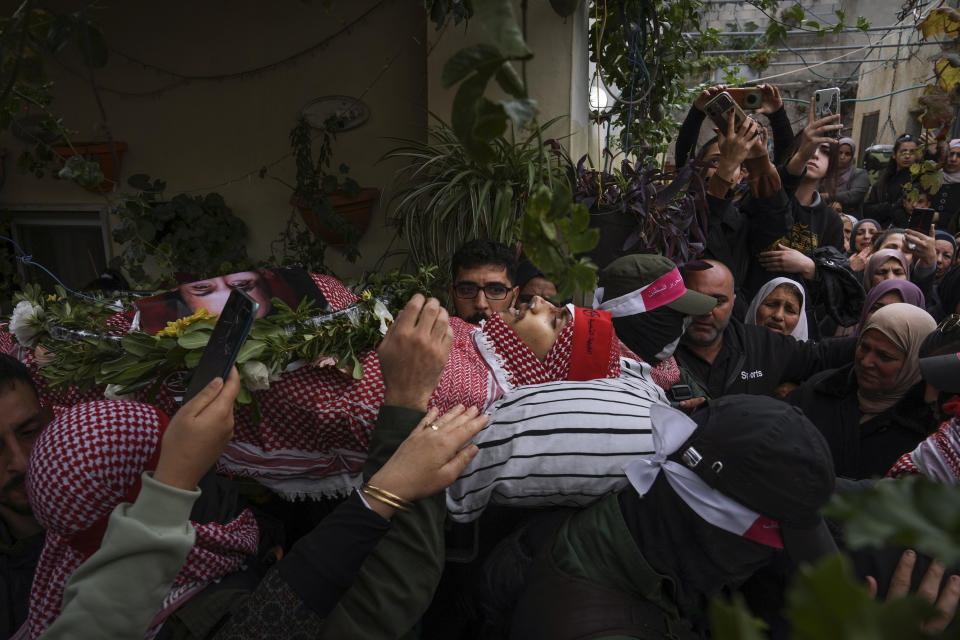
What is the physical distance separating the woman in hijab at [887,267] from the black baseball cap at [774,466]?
275 centimetres

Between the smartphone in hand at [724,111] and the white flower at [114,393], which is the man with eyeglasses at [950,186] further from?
the white flower at [114,393]

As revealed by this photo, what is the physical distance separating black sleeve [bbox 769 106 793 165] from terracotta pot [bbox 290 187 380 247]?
7.61ft

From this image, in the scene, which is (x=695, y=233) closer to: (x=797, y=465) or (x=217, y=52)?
(x=797, y=465)

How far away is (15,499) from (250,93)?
3149mm

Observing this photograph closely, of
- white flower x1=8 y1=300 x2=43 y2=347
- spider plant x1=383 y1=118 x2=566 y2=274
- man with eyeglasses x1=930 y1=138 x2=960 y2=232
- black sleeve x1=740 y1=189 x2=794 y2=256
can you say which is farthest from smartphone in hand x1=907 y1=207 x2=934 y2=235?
white flower x1=8 y1=300 x2=43 y2=347

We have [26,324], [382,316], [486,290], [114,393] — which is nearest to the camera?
[114,393]

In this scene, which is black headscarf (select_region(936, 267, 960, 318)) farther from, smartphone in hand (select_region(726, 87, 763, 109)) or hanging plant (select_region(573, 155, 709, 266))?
hanging plant (select_region(573, 155, 709, 266))

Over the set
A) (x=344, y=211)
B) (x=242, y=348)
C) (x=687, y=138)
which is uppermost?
(x=687, y=138)

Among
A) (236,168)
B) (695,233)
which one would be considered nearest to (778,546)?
(695,233)

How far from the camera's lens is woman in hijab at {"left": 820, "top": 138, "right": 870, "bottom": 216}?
249 inches

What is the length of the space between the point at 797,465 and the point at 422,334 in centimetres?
73

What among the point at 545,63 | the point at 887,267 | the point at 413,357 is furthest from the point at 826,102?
the point at 413,357

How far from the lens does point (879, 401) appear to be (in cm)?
197

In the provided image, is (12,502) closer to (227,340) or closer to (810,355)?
(227,340)
